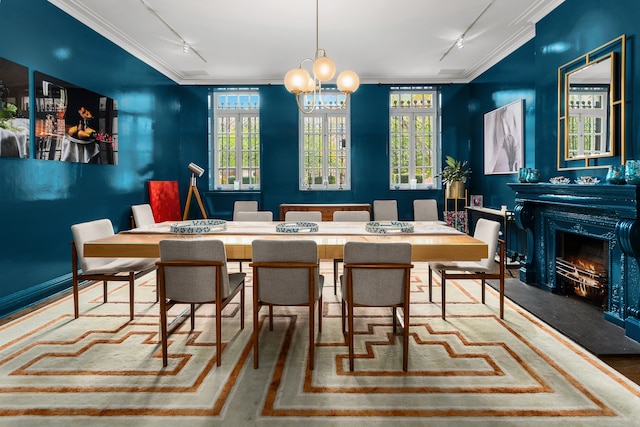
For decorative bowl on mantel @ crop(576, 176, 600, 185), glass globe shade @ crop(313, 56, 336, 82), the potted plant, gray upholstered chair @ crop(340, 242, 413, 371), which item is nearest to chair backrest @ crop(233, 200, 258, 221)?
glass globe shade @ crop(313, 56, 336, 82)

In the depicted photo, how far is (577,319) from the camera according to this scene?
3164 mm

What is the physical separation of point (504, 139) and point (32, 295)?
5.90 m

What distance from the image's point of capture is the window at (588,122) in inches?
130

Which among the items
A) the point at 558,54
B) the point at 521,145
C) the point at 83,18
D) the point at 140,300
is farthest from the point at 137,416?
the point at 521,145

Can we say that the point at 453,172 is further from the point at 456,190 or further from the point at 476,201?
the point at 476,201

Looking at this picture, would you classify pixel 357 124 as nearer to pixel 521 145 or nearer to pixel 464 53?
pixel 464 53

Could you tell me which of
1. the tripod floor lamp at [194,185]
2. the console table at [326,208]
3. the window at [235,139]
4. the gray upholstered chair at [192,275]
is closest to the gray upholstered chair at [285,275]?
the gray upholstered chair at [192,275]

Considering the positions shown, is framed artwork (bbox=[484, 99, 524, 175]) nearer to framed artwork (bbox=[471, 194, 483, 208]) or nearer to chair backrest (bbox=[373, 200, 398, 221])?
framed artwork (bbox=[471, 194, 483, 208])

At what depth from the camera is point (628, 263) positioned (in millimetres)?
2963

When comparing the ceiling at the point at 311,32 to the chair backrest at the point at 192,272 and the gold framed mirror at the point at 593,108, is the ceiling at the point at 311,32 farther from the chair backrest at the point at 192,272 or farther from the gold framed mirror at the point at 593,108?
the chair backrest at the point at 192,272

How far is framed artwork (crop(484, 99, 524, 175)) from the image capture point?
5.16 metres

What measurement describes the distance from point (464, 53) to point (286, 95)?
300 cm

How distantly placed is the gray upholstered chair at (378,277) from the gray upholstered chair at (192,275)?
0.78 metres

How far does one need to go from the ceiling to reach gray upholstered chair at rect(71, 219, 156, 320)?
239 centimetres
